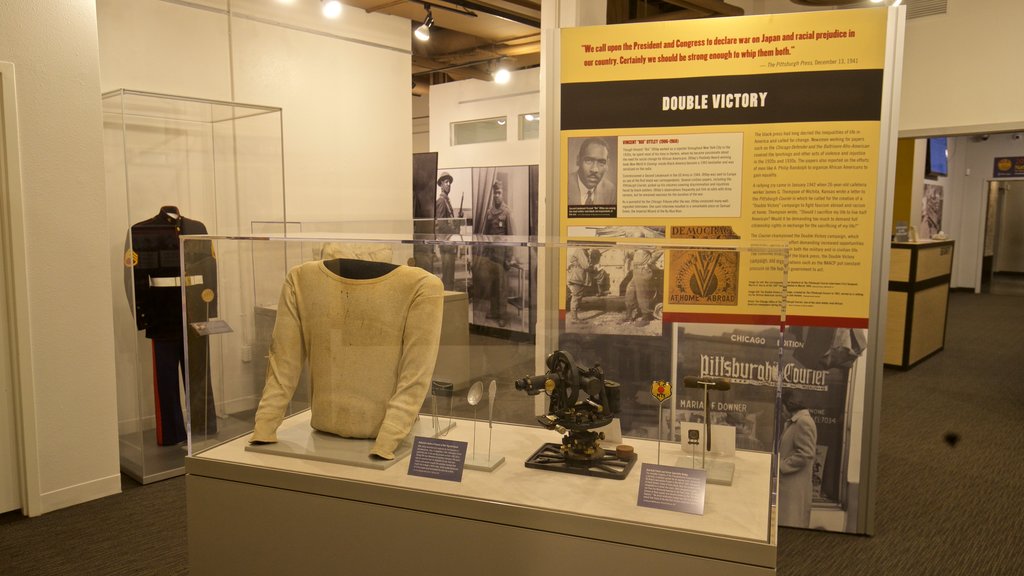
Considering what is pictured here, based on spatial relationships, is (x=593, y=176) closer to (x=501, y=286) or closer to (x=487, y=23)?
(x=501, y=286)

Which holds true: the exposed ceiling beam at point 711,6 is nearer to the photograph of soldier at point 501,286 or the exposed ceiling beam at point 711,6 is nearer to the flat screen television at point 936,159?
the photograph of soldier at point 501,286

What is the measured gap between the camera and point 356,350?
76.3 inches

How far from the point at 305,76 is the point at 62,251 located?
239 cm

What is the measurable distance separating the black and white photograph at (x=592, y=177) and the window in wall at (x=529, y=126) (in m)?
4.56

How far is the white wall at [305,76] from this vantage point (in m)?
4.30

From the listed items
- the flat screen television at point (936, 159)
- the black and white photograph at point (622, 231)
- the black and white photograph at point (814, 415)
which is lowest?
the black and white photograph at point (814, 415)

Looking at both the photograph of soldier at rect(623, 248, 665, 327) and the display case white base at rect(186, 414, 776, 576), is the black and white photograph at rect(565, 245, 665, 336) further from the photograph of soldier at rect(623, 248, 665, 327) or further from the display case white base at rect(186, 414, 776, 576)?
the display case white base at rect(186, 414, 776, 576)

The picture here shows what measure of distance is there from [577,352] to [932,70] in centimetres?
552

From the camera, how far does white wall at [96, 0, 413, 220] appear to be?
4.30 m

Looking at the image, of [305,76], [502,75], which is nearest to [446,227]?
[305,76]

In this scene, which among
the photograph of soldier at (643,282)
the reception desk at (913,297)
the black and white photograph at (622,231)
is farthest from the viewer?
the reception desk at (913,297)

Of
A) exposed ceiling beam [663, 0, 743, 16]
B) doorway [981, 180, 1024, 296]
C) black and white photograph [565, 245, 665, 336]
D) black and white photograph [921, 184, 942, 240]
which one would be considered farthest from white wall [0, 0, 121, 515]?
doorway [981, 180, 1024, 296]

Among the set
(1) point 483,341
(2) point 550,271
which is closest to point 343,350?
(1) point 483,341

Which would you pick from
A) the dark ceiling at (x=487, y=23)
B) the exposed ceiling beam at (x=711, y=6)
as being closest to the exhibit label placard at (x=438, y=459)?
the dark ceiling at (x=487, y=23)
